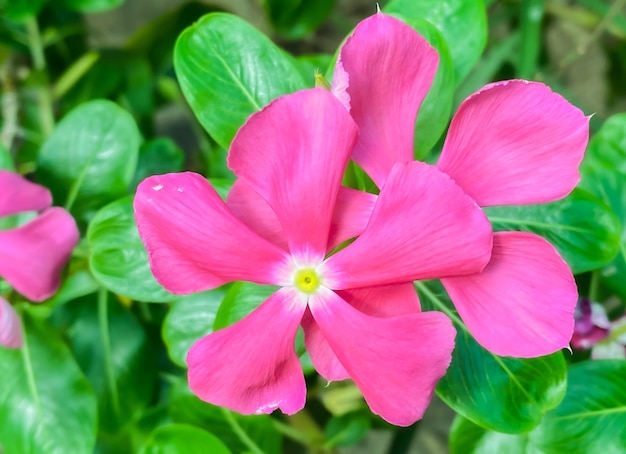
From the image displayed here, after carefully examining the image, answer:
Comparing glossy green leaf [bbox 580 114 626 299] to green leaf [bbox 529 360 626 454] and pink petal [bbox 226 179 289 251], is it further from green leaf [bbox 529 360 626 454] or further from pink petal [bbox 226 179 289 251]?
pink petal [bbox 226 179 289 251]

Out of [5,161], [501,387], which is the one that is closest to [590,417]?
[501,387]

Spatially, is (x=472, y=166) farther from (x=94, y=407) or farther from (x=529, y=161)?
(x=94, y=407)

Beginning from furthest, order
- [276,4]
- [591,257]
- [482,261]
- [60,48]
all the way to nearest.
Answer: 1. [60,48]
2. [276,4]
3. [591,257]
4. [482,261]

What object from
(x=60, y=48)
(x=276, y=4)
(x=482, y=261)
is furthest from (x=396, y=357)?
(x=60, y=48)

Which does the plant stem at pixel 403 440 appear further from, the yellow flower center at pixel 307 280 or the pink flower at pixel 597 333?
the yellow flower center at pixel 307 280

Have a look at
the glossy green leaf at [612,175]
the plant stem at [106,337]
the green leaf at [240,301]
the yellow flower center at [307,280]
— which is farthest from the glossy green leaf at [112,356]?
the glossy green leaf at [612,175]

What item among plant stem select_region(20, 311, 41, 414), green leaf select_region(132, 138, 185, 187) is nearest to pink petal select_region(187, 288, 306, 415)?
plant stem select_region(20, 311, 41, 414)
